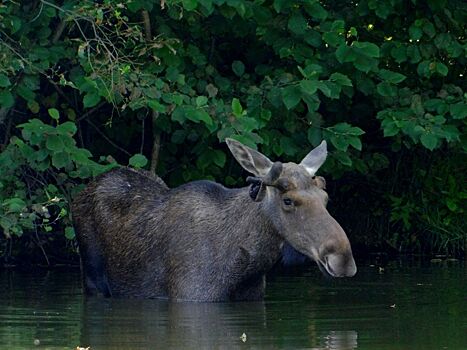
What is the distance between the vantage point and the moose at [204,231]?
11844 millimetres

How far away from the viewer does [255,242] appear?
40.4 feet

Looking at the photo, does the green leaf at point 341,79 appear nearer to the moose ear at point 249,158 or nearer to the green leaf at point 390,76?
the green leaf at point 390,76

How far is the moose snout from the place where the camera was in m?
11.1

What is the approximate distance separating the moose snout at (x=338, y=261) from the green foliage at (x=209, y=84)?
2.21 m

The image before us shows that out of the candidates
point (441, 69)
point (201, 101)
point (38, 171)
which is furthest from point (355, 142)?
point (38, 171)

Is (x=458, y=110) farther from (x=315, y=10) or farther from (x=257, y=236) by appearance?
(x=257, y=236)

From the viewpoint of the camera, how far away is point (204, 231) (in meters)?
12.7

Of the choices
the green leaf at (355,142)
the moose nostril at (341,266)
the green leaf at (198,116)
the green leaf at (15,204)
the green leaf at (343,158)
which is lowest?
the moose nostril at (341,266)

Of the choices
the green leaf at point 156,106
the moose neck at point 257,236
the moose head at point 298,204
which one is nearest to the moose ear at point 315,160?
the moose head at point 298,204

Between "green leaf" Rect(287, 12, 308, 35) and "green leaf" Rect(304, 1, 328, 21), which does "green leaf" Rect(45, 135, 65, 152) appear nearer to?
"green leaf" Rect(287, 12, 308, 35)

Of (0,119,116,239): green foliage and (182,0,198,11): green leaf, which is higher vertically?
(182,0,198,11): green leaf

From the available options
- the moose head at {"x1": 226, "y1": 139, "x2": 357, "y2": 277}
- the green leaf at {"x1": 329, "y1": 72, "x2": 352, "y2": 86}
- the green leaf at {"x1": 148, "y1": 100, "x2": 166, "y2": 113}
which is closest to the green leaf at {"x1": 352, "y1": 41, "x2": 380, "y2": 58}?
the green leaf at {"x1": 329, "y1": 72, "x2": 352, "y2": 86}

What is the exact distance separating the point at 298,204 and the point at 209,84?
295cm

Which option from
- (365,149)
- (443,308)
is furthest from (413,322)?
(365,149)
